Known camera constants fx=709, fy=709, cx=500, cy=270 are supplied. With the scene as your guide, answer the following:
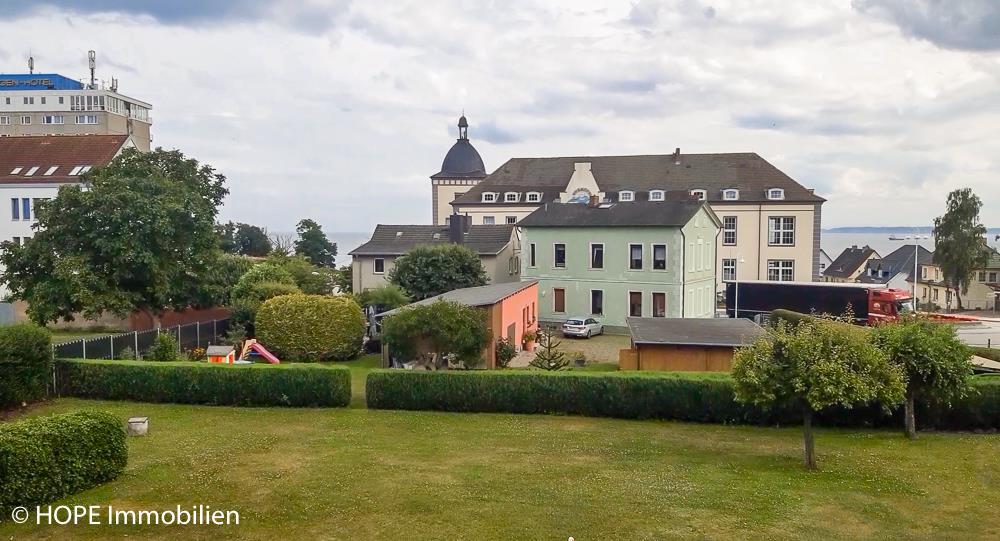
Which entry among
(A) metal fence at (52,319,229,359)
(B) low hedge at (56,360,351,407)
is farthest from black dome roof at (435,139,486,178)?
(B) low hedge at (56,360,351,407)

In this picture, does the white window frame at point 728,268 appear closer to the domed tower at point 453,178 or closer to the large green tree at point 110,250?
the domed tower at point 453,178

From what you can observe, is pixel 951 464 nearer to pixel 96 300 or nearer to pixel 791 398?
pixel 791 398

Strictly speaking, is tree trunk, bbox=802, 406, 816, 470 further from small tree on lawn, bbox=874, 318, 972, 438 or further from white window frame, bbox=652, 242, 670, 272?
white window frame, bbox=652, 242, 670, 272

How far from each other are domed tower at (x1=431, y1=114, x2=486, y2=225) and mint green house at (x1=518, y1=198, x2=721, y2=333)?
31517 mm

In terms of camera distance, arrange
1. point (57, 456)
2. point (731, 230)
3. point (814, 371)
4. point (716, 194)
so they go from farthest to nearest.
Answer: point (716, 194) < point (731, 230) < point (814, 371) < point (57, 456)

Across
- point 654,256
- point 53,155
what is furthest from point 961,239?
point 53,155

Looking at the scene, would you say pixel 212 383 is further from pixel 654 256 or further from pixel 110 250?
pixel 654 256

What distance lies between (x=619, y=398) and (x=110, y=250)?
21.0 meters

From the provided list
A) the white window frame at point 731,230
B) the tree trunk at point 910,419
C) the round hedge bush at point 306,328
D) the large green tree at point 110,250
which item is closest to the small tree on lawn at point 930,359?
the tree trunk at point 910,419

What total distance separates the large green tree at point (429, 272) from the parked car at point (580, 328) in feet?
23.4

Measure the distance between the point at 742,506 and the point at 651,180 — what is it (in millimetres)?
52520

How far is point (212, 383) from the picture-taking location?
20.7 m

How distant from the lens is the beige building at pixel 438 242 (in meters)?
49.3

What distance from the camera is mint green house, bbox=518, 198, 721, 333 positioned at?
4047 centimetres
